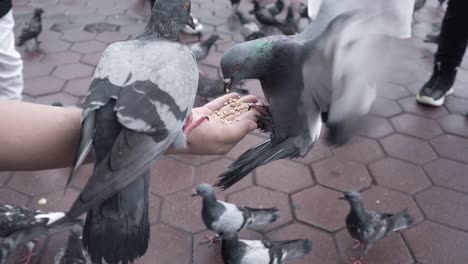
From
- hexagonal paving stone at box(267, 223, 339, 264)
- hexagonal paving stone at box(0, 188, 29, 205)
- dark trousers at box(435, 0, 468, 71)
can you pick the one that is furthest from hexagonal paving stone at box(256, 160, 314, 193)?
dark trousers at box(435, 0, 468, 71)

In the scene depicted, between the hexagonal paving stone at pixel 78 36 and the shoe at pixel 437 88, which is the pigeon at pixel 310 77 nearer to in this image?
the shoe at pixel 437 88

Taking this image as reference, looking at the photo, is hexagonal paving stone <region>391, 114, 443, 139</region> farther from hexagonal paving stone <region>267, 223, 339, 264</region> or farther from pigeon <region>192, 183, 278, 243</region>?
pigeon <region>192, 183, 278, 243</region>

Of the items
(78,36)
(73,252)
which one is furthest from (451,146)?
(78,36)

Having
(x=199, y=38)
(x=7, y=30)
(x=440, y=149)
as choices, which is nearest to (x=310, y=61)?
(x=7, y=30)

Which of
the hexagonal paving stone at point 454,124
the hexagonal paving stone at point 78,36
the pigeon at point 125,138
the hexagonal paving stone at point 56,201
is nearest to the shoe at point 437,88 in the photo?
the hexagonal paving stone at point 454,124

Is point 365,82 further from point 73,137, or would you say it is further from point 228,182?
point 73,137

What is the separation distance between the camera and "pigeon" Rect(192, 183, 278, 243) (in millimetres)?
2592

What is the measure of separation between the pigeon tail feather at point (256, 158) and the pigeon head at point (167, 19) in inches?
32.4

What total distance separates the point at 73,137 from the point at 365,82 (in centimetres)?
124

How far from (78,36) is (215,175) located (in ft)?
11.6

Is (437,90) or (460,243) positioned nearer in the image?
(460,243)

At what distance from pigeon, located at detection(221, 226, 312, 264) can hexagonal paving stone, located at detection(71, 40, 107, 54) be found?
3730mm

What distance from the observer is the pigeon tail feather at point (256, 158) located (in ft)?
6.63

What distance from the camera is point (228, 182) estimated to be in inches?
81.7
